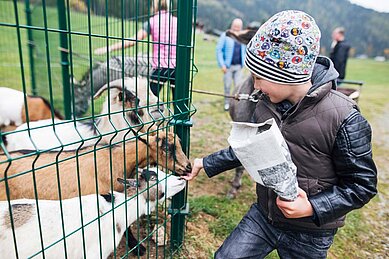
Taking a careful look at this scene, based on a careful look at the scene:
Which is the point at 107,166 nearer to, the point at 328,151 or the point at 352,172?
the point at 328,151

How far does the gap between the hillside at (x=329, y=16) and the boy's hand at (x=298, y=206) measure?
12.9 meters

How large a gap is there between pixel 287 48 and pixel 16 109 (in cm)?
458

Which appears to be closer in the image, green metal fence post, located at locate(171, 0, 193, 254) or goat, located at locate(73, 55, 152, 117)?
green metal fence post, located at locate(171, 0, 193, 254)

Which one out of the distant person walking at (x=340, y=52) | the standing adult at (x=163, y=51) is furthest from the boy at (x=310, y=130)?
the distant person walking at (x=340, y=52)

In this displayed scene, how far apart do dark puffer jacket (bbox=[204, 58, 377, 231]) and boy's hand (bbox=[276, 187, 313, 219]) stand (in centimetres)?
4

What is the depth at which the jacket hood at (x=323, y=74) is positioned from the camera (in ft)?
5.49

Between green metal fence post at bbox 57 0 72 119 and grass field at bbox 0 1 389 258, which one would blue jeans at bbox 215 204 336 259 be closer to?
grass field at bbox 0 1 389 258

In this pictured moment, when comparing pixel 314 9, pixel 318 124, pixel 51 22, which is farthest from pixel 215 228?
pixel 314 9

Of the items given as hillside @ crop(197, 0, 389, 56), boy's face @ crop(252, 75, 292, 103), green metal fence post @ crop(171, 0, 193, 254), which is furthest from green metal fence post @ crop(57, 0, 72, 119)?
hillside @ crop(197, 0, 389, 56)

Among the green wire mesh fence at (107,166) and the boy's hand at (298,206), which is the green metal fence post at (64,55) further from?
the boy's hand at (298,206)

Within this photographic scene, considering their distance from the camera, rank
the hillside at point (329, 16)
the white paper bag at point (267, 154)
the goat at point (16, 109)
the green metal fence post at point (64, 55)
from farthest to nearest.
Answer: the hillside at point (329, 16)
the goat at point (16, 109)
the green metal fence post at point (64, 55)
the white paper bag at point (267, 154)

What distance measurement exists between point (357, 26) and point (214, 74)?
107ft

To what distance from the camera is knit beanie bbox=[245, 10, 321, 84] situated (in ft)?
4.90

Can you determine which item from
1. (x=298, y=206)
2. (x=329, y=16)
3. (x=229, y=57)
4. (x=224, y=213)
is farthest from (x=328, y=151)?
(x=329, y=16)
